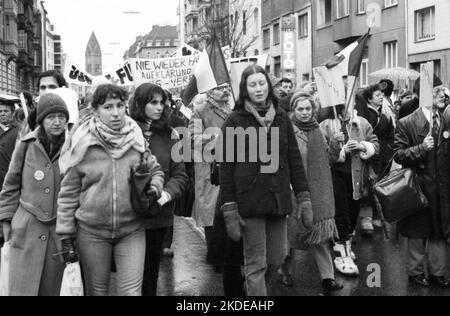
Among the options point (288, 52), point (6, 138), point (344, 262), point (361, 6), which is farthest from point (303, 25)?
point (6, 138)

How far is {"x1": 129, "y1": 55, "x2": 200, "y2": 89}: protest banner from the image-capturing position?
38.4ft

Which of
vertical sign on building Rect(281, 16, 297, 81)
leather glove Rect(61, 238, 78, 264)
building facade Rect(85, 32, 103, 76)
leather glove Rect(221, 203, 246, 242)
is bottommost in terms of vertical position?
leather glove Rect(61, 238, 78, 264)

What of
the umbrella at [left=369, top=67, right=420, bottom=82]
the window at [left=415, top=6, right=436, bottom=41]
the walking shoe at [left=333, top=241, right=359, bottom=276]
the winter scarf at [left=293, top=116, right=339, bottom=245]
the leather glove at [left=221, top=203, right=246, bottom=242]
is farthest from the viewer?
the window at [left=415, top=6, right=436, bottom=41]

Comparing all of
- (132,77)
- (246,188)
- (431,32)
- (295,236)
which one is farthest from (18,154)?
(431,32)

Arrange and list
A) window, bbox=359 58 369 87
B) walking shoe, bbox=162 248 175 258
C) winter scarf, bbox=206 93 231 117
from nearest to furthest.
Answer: winter scarf, bbox=206 93 231 117 → walking shoe, bbox=162 248 175 258 → window, bbox=359 58 369 87

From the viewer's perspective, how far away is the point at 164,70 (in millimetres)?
11797

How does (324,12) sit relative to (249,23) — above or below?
below

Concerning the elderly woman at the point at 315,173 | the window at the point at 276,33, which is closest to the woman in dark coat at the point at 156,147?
the elderly woman at the point at 315,173

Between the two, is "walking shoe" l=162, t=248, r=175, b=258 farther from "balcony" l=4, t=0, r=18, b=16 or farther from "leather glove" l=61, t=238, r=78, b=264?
"balcony" l=4, t=0, r=18, b=16

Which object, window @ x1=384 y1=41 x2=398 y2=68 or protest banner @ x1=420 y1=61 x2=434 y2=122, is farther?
window @ x1=384 y1=41 x2=398 y2=68

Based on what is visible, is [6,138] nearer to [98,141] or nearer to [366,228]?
[98,141]

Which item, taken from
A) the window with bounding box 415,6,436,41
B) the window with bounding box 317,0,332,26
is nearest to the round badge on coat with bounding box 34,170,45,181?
the window with bounding box 415,6,436,41

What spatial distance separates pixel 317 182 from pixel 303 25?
113 feet

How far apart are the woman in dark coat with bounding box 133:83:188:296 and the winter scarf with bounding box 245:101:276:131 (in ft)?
2.33
